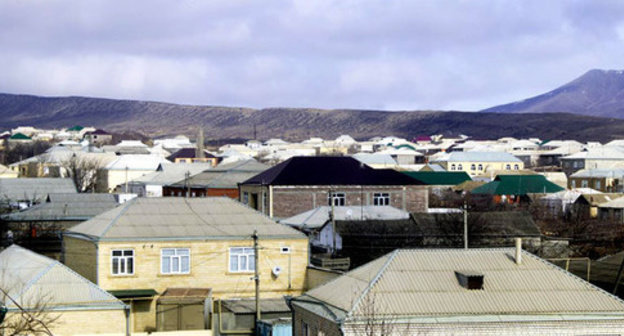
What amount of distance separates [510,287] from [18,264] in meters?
14.6

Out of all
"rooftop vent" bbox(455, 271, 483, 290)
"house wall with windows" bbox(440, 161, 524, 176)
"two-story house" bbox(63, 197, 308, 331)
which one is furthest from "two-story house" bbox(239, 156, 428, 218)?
"house wall with windows" bbox(440, 161, 524, 176)

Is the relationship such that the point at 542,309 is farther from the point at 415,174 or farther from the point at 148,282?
the point at 415,174

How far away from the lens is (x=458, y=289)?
19766 mm

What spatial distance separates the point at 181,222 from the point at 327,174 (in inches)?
872

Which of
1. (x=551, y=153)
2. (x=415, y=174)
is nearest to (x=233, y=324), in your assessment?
(x=415, y=174)

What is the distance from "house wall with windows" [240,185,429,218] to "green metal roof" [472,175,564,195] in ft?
77.1

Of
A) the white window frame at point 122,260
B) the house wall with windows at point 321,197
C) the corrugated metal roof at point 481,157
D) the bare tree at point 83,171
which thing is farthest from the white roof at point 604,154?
the white window frame at point 122,260

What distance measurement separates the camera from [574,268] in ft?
92.0

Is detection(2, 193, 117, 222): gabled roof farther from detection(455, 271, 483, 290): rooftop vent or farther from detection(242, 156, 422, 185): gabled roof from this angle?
detection(455, 271, 483, 290): rooftop vent

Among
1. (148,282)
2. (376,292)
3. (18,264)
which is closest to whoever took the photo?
(376,292)

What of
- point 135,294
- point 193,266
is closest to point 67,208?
point 193,266

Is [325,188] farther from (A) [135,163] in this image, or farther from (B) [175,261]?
(A) [135,163]

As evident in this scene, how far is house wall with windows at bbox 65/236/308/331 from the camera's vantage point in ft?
98.1

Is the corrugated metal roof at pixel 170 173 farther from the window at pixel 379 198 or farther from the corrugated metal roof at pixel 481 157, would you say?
the corrugated metal roof at pixel 481 157
